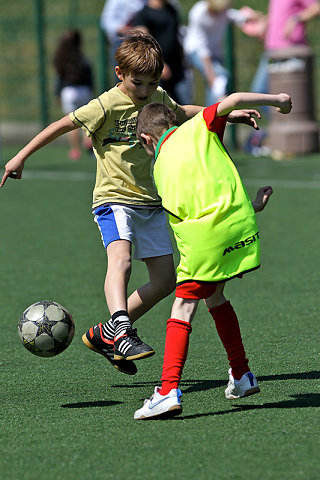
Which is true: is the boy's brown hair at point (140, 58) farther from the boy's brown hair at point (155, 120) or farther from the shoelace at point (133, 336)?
the shoelace at point (133, 336)

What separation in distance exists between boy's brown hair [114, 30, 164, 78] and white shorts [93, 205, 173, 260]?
2.24 ft

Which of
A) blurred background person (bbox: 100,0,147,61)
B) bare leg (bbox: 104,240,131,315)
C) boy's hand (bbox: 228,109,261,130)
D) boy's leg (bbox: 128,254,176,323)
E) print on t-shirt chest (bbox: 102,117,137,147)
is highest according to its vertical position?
boy's hand (bbox: 228,109,261,130)

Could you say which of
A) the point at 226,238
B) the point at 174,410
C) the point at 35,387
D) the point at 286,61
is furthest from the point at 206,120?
the point at 286,61

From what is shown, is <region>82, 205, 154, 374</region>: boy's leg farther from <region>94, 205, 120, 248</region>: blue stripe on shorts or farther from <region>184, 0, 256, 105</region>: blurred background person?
<region>184, 0, 256, 105</region>: blurred background person

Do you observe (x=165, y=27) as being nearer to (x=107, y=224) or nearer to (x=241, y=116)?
(x=107, y=224)

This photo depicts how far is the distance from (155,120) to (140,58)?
51 cm

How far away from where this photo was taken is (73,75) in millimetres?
17328

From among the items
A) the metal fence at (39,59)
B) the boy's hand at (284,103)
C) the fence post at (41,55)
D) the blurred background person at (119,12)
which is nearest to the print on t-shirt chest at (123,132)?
the boy's hand at (284,103)

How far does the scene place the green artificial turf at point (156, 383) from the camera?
12.6 ft

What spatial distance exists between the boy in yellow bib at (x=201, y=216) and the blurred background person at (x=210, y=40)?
430 inches

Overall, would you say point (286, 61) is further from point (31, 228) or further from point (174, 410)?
point (174, 410)

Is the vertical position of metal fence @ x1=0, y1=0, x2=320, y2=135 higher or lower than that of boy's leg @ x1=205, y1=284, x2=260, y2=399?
lower

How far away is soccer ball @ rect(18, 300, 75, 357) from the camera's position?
509cm

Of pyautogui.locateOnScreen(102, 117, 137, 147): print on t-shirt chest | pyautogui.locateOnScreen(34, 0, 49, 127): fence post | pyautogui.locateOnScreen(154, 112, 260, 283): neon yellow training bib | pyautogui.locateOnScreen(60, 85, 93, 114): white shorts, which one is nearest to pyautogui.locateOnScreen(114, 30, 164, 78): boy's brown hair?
pyautogui.locateOnScreen(102, 117, 137, 147): print on t-shirt chest
